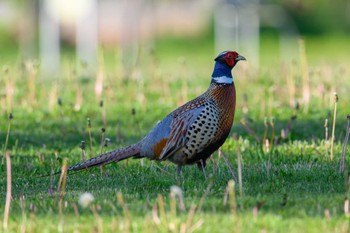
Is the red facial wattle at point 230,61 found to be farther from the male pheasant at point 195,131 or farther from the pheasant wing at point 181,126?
the pheasant wing at point 181,126

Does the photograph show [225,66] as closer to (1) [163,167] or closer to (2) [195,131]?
(2) [195,131]

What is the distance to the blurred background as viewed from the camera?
4325 cm

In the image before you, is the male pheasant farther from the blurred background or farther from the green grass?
the blurred background

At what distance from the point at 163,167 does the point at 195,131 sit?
3.05ft

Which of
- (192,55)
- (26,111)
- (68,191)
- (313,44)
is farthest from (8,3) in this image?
(68,191)

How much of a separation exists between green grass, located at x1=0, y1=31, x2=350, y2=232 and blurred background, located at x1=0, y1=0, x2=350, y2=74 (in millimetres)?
26637

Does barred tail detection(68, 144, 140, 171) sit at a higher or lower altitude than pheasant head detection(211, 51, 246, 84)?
lower

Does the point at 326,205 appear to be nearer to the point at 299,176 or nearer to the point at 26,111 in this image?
the point at 299,176

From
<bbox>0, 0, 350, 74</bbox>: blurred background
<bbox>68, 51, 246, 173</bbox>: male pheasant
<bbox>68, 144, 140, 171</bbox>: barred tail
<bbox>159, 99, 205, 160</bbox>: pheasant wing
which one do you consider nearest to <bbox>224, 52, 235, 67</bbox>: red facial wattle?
<bbox>68, 51, 246, 173</bbox>: male pheasant

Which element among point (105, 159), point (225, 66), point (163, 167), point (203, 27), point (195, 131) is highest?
point (203, 27)

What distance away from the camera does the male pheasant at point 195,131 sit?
24.8 ft

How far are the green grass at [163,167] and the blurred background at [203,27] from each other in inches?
1049

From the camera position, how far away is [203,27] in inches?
1877

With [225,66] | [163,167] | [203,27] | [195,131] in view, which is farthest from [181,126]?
[203,27]
